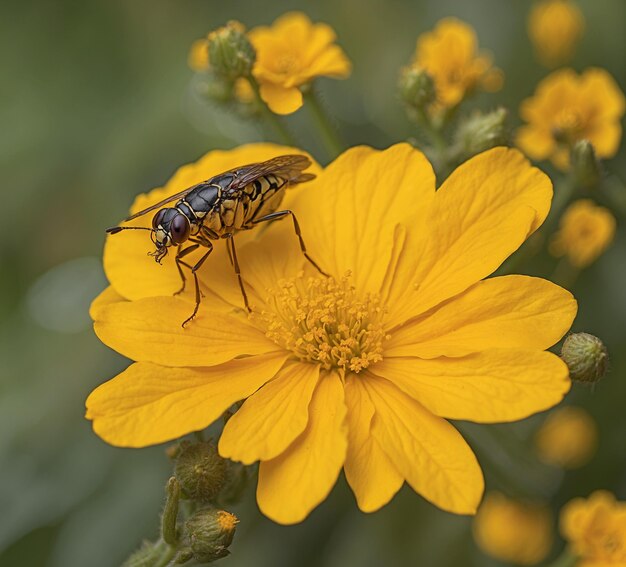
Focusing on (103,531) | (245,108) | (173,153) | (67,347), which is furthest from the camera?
(173,153)

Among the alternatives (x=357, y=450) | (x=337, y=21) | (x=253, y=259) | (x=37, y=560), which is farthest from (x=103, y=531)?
(x=337, y=21)

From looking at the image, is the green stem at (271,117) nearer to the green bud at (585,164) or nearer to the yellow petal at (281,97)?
the yellow petal at (281,97)

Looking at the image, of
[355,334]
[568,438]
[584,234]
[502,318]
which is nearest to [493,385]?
[502,318]

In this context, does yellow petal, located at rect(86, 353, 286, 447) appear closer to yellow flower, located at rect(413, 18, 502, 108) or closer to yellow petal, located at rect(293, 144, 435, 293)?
yellow petal, located at rect(293, 144, 435, 293)

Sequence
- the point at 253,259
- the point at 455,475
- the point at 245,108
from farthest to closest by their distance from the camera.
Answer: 1. the point at 245,108
2. the point at 253,259
3. the point at 455,475

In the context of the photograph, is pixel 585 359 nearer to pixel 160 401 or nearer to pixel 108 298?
pixel 160 401

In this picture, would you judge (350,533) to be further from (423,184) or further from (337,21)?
(337,21)
